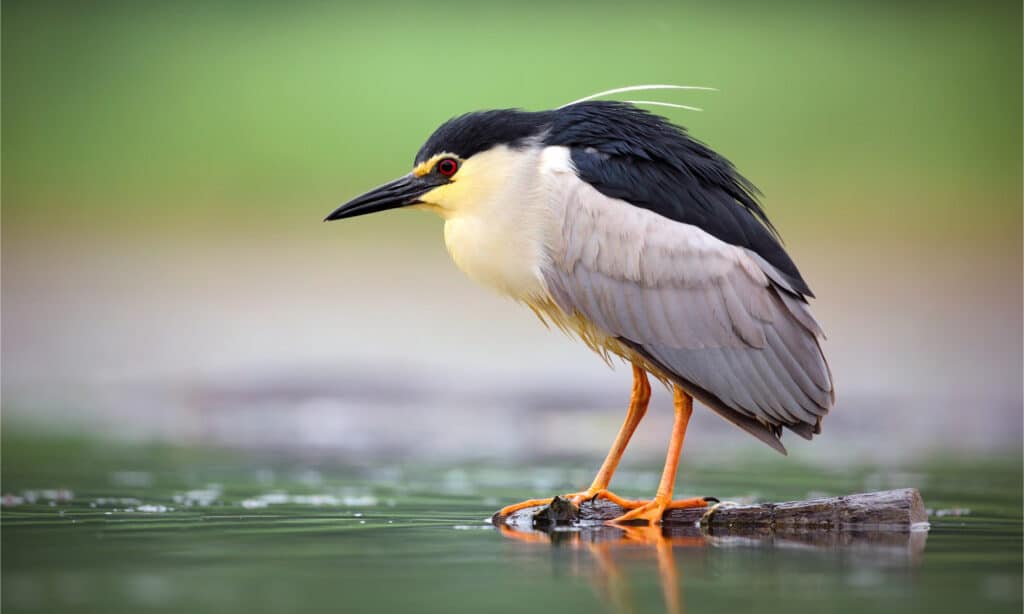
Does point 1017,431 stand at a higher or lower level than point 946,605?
higher

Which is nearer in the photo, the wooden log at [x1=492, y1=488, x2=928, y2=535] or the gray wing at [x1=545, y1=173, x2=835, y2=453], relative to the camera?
the wooden log at [x1=492, y1=488, x2=928, y2=535]

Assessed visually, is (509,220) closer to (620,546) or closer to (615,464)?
(615,464)

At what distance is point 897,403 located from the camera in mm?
11930

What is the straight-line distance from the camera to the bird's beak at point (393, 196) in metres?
6.45

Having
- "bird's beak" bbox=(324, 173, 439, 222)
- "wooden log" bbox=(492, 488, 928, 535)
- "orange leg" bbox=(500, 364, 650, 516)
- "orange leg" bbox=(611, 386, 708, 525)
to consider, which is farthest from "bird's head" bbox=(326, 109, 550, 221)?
"wooden log" bbox=(492, 488, 928, 535)

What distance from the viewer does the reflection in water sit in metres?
4.55

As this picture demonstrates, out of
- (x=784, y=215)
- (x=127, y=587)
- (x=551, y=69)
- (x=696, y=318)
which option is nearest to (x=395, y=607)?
(x=127, y=587)

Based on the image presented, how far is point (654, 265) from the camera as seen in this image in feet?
20.3

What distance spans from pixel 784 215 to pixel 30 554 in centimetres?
1142

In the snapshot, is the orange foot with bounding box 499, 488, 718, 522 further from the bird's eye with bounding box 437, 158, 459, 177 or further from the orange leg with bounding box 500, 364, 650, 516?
the bird's eye with bounding box 437, 158, 459, 177

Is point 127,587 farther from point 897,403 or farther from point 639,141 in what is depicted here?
point 897,403

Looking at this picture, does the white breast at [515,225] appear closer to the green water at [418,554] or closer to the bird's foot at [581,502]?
the bird's foot at [581,502]

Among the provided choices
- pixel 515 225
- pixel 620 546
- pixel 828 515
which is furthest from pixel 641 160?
pixel 620 546

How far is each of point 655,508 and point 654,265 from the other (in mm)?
1016
